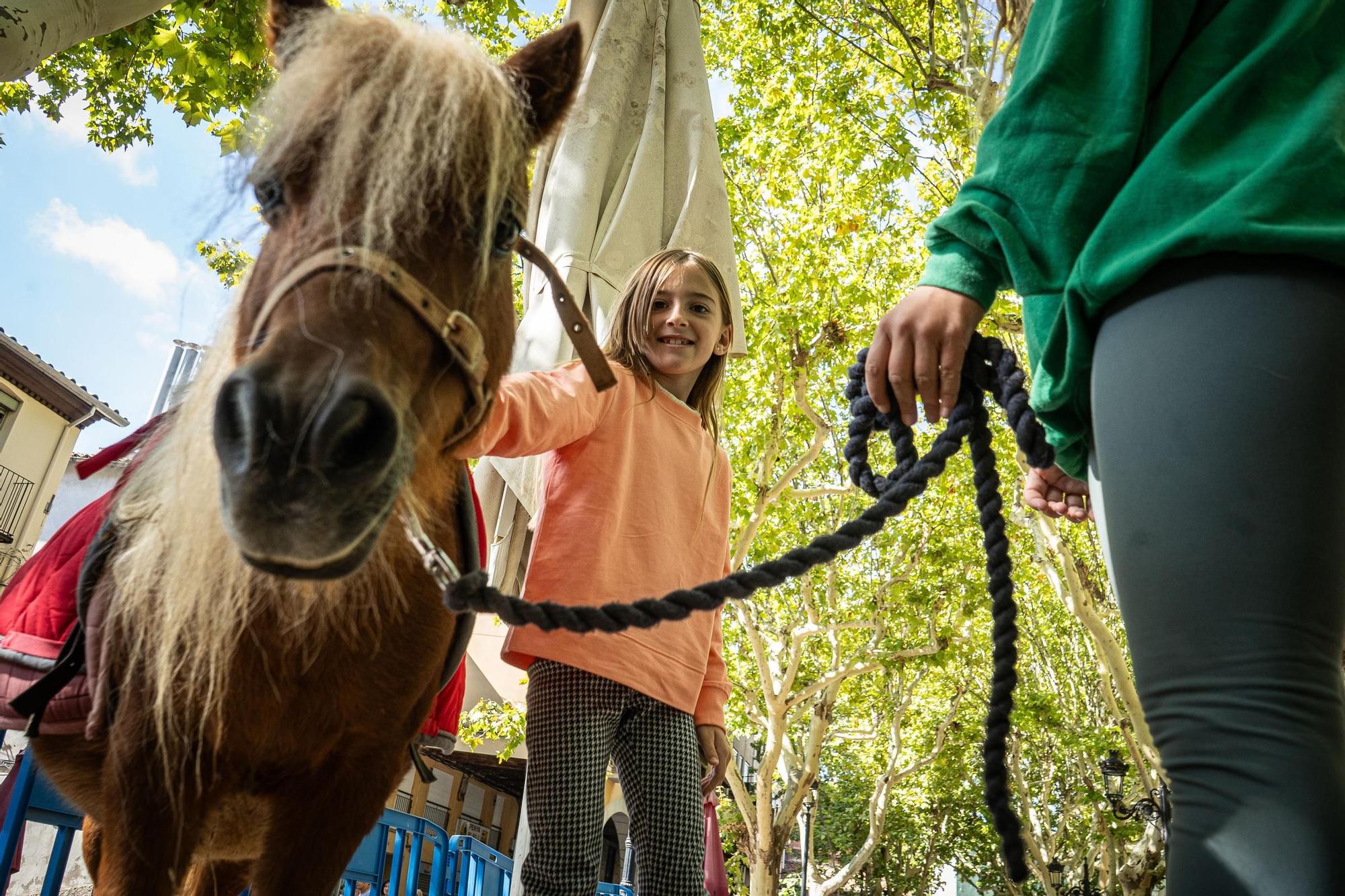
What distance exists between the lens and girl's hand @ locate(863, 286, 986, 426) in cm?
128

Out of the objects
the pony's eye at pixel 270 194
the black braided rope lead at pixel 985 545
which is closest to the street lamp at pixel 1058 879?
the black braided rope lead at pixel 985 545

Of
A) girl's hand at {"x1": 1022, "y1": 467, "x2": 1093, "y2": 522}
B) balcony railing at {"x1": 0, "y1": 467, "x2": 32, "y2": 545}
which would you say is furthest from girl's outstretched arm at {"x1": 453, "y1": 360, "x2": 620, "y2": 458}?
balcony railing at {"x1": 0, "y1": 467, "x2": 32, "y2": 545}

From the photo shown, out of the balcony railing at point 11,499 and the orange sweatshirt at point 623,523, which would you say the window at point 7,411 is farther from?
the orange sweatshirt at point 623,523

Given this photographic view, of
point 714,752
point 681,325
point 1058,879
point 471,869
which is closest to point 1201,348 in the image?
point 681,325

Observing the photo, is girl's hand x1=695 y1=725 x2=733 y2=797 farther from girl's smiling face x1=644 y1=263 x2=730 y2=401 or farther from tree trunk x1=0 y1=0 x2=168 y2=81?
tree trunk x1=0 y1=0 x2=168 y2=81

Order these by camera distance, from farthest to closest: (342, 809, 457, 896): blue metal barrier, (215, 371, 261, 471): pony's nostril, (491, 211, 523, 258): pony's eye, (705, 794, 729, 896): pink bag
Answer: (342, 809, 457, 896): blue metal barrier < (705, 794, 729, 896): pink bag < (491, 211, 523, 258): pony's eye < (215, 371, 261, 471): pony's nostril

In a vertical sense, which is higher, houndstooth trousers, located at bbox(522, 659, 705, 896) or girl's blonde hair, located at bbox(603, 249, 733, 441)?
girl's blonde hair, located at bbox(603, 249, 733, 441)

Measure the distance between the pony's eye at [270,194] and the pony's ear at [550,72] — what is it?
541mm

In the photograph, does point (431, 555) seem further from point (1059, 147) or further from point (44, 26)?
point (44, 26)

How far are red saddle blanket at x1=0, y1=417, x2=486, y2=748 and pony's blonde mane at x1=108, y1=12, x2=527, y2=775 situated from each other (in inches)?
8.8

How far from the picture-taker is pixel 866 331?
31.8 feet

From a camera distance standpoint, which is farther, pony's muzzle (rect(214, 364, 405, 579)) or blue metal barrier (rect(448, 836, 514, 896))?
blue metal barrier (rect(448, 836, 514, 896))

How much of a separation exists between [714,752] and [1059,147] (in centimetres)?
201

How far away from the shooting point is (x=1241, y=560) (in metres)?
0.91
